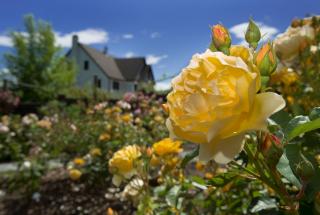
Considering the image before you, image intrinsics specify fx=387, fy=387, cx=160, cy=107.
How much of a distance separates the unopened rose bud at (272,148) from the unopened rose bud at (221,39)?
0.14 meters

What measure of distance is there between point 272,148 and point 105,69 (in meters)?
34.2

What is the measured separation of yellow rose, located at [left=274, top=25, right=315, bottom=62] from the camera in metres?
1.06

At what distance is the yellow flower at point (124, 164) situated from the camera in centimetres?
112

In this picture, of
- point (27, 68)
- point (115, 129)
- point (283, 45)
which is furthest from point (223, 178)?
point (27, 68)

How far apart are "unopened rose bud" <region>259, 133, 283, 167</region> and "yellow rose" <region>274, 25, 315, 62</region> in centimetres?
58

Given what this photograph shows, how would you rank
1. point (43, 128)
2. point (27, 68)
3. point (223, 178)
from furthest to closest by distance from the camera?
1. point (27, 68)
2. point (43, 128)
3. point (223, 178)

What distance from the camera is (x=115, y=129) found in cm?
395

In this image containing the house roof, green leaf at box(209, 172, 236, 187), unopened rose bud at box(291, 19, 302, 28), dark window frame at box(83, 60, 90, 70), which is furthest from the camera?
dark window frame at box(83, 60, 90, 70)

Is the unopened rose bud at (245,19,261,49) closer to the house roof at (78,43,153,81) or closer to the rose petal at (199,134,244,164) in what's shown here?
the rose petal at (199,134,244,164)

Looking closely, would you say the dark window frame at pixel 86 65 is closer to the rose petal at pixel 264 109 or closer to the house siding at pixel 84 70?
the house siding at pixel 84 70

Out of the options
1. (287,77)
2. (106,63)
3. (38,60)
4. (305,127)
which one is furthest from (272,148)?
(106,63)

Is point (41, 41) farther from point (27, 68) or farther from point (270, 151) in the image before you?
point (270, 151)

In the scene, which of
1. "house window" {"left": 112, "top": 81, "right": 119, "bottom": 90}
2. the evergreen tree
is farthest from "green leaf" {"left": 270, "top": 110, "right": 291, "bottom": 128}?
"house window" {"left": 112, "top": 81, "right": 119, "bottom": 90}

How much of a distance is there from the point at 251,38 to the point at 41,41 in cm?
2996
